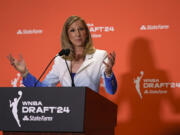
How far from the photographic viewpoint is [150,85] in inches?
129

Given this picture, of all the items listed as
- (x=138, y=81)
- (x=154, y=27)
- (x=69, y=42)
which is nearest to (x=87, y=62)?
(x=69, y=42)

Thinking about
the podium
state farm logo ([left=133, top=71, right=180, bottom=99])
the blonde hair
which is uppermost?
the blonde hair

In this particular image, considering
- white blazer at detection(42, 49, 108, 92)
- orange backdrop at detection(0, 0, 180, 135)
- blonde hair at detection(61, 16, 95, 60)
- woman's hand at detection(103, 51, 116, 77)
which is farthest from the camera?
orange backdrop at detection(0, 0, 180, 135)

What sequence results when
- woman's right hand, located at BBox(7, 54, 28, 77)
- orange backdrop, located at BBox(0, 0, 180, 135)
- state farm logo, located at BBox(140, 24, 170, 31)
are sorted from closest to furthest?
1. woman's right hand, located at BBox(7, 54, 28, 77)
2. orange backdrop, located at BBox(0, 0, 180, 135)
3. state farm logo, located at BBox(140, 24, 170, 31)

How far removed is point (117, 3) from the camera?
11.7ft

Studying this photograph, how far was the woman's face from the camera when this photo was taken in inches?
104

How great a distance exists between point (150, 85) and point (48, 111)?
1.96 meters

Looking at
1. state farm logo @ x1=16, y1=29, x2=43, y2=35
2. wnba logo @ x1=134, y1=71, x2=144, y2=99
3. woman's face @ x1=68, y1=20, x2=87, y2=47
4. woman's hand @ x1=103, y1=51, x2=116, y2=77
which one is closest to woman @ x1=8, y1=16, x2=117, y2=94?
woman's face @ x1=68, y1=20, x2=87, y2=47

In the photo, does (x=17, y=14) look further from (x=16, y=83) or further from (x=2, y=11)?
(x=16, y=83)

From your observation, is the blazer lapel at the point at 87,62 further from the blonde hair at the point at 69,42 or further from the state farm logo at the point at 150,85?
the state farm logo at the point at 150,85

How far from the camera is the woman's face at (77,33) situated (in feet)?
8.68

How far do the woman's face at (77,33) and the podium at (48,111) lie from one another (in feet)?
A: 3.54

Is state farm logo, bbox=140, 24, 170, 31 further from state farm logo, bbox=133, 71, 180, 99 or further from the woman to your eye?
the woman

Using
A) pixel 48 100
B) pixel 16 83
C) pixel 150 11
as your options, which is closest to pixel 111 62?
pixel 48 100
